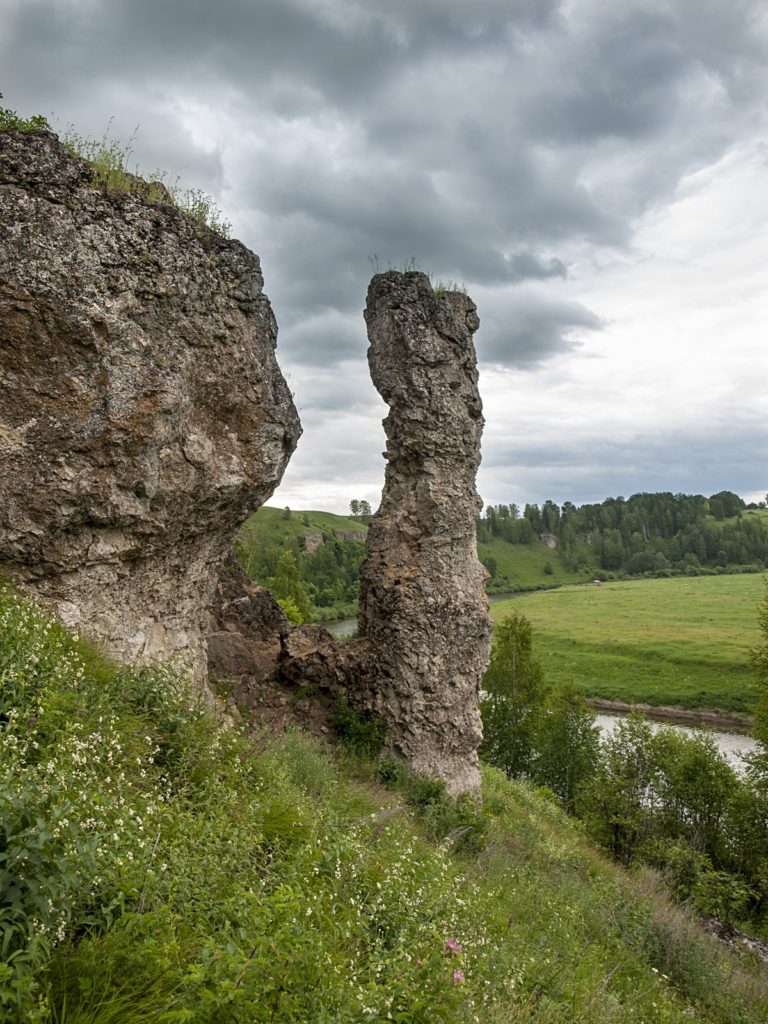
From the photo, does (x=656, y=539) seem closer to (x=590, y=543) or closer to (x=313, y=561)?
(x=590, y=543)

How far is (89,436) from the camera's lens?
26.3 ft

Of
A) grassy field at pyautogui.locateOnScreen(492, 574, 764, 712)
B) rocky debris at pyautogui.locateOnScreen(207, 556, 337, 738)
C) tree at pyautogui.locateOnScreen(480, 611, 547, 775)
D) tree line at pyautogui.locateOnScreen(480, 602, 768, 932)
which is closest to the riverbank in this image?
grassy field at pyautogui.locateOnScreen(492, 574, 764, 712)

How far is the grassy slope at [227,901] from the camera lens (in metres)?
3.21

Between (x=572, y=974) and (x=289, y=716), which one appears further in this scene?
(x=289, y=716)

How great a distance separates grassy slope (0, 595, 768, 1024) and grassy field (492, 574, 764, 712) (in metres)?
35.7

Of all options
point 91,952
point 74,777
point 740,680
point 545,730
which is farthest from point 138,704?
point 740,680

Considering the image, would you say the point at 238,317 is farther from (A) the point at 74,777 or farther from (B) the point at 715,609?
(B) the point at 715,609

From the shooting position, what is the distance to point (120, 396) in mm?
8242

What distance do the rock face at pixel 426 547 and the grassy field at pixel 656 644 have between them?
31.3 meters

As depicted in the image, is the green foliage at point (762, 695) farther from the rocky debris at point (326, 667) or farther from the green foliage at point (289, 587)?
the green foliage at point (289, 587)

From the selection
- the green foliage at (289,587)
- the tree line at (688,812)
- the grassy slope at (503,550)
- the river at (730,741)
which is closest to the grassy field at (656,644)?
the river at (730,741)

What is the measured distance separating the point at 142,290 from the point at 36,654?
5.16m

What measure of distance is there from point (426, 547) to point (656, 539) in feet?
598

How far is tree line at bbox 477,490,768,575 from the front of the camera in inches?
6255
